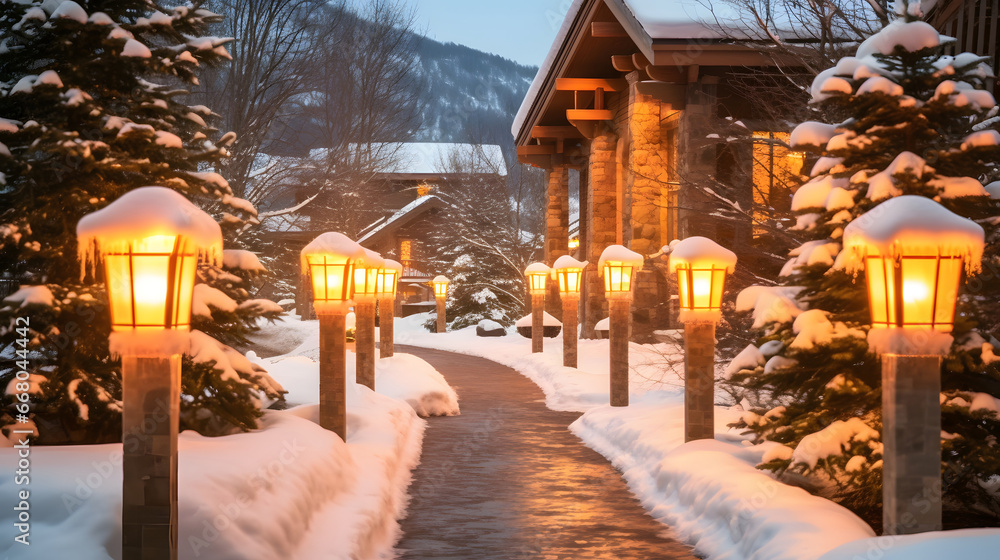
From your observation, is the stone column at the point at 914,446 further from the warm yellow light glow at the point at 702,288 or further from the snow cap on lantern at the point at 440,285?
the snow cap on lantern at the point at 440,285

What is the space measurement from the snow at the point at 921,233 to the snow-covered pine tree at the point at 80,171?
524cm

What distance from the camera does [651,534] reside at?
25.1ft

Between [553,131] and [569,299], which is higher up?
[553,131]

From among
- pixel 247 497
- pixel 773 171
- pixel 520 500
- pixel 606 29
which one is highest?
Answer: pixel 606 29

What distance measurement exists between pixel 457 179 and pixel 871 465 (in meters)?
45.2

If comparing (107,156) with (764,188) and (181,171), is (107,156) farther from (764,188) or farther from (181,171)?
(764,188)

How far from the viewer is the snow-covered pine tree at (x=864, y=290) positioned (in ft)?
22.8

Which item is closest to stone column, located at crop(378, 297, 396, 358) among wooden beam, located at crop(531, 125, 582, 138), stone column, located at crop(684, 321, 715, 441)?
wooden beam, located at crop(531, 125, 582, 138)

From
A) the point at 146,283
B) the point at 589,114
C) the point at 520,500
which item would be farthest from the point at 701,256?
the point at 589,114

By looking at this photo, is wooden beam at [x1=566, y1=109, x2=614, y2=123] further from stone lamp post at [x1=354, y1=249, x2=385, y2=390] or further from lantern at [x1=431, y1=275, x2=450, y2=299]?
lantern at [x1=431, y1=275, x2=450, y2=299]

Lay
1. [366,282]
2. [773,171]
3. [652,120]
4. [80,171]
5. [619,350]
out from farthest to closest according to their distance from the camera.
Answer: [652,120] < [773,171] < [619,350] < [366,282] < [80,171]

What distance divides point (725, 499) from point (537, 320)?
18.8 metres

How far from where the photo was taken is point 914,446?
5.31 meters

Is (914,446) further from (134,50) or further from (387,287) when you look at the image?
(387,287)
